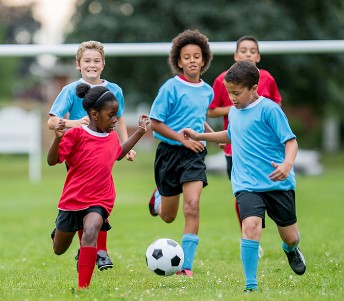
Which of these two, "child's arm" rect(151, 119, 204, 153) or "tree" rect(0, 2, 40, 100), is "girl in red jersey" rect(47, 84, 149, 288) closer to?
"child's arm" rect(151, 119, 204, 153)

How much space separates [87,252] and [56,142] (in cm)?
92

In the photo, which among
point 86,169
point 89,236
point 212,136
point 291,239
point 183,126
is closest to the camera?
point 89,236

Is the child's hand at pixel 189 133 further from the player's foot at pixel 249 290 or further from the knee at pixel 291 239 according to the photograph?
the player's foot at pixel 249 290

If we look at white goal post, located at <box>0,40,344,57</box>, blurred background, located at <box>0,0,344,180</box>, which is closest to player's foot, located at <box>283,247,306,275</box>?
white goal post, located at <box>0,40,344,57</box>

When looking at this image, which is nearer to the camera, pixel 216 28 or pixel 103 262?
pixel 103 262

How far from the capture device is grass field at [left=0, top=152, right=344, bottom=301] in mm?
6598

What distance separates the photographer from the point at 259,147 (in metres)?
6.85

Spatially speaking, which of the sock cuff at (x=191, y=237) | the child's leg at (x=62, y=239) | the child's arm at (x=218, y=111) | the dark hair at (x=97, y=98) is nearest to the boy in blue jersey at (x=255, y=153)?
the dark hair at (x=97, y=98)

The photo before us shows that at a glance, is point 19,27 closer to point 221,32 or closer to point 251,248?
point 221,32

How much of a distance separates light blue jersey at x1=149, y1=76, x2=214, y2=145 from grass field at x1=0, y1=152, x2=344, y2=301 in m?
1.50

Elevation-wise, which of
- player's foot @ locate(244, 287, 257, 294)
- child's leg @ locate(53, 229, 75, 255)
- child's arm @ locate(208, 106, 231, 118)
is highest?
child's arm @ locate(208, 106, 231, 118)

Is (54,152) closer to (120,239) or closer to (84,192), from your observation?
(84,192)

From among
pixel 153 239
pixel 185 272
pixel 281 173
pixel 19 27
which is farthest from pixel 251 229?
pixel 19 27

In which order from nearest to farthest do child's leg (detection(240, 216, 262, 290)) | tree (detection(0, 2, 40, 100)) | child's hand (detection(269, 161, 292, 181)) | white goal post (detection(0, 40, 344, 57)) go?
child's hand (detection(269, 161, 292, 181)) → child's leg (detection(240, 216, 262, 290)) → white goal post (detection(0, 40, 344, 57)) → tree (detection(0, 2, 40, 100))
